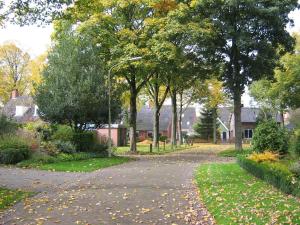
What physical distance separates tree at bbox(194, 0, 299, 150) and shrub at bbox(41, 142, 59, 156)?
51.0 feet

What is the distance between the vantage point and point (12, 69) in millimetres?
70438

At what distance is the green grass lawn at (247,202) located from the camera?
9.38 meters

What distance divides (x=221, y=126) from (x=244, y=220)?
92.7 m

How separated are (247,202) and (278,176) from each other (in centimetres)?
242

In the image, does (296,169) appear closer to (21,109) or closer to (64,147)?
(64,147)

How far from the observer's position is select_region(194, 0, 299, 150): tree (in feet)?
107

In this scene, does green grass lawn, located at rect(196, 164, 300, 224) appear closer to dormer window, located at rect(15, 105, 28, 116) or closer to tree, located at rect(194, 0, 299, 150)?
tree, located at rect(194, 0, 299, 150)

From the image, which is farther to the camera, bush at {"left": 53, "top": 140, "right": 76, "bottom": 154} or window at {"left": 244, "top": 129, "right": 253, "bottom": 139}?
window at {"left": 244, "top": 129, "right": 253, "bottom": 139}

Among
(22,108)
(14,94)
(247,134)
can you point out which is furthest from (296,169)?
(247,134)

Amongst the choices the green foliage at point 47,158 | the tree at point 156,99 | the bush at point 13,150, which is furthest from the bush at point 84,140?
the tree at point 156,99

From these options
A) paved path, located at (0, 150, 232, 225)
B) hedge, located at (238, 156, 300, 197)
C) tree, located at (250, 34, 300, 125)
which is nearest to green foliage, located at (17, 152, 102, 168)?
paved path, located at (0, 150, 232, 225)

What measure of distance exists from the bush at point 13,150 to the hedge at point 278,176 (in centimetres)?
1201

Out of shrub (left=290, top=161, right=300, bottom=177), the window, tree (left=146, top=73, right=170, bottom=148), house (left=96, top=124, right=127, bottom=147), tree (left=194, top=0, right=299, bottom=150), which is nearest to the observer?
shrub (left=290, top=161, right=300, bottom=177)

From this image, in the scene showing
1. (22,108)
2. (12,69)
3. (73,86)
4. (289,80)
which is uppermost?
(12,69)
